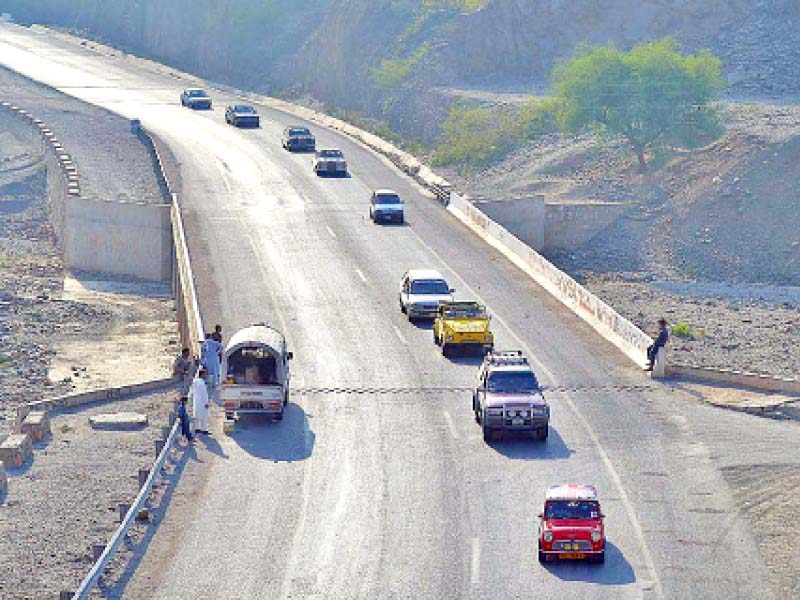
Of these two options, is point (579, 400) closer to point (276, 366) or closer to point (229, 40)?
point (276, 366)

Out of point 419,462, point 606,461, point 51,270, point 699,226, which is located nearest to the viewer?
point 419,462

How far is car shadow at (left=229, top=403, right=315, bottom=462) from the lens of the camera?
32.9m

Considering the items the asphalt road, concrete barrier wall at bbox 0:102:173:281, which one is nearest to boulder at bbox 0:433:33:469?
the asphalt road

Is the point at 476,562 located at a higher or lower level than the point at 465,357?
higher

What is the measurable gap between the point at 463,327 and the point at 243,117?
4839 cm

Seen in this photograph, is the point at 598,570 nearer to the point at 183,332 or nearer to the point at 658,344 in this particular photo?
the point at 658,344

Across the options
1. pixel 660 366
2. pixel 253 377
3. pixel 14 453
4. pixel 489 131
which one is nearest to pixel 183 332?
pixel 253 377

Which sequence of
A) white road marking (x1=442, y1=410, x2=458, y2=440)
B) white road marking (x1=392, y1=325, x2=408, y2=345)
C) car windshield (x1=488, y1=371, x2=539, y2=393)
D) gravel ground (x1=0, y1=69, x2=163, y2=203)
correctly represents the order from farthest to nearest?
gravel ground (x1=0, y1=69, x2=163, y2=203) < white road marking (x1=392, y1=325, x2=408, y2=345) < white road marking (x1=442, y1=410, x2=458, y2=440) < car windshield (x1=488, y1=371, x2=539, y2=393)

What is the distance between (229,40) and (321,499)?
98.5 meters

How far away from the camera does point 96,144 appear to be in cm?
8438

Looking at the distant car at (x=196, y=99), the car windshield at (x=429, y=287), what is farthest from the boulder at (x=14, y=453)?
the distant car at (x=196, y=99)

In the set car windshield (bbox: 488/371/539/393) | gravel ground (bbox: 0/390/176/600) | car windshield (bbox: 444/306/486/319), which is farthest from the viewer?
car windshield (bbox: 444/306/486/319)

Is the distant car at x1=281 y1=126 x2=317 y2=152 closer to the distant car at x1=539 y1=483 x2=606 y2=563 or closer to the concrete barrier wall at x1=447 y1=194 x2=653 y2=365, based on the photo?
the concrete barrier wall at x1=447 y1=194 x2=653 y2=365

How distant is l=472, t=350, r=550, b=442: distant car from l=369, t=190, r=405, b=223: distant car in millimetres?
26712
